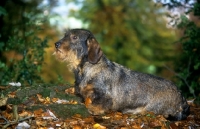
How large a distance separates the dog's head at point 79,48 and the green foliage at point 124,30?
1446 centimetres

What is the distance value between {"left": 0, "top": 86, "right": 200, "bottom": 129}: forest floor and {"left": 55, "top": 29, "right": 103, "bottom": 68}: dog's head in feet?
2.96

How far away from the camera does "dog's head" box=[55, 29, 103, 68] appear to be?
7.32 metres

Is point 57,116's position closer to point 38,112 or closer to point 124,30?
point 38,112

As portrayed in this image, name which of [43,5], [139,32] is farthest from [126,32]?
[43,5]

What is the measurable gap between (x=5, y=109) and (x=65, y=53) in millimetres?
1760

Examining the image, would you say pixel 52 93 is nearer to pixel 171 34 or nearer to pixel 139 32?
pixel 139 32

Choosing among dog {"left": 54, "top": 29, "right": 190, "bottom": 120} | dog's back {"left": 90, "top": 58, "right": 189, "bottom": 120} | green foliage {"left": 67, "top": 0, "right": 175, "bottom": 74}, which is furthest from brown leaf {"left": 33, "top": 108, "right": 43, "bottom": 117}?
green foliage {"left": 67, "top": 0, "right": 175, "bottom": 74}

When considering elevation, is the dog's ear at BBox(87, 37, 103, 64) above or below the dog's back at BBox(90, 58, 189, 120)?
above

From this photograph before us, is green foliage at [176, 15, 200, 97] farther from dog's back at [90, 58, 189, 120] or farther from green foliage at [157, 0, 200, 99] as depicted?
dog's back at [90, 58, 189, 120]

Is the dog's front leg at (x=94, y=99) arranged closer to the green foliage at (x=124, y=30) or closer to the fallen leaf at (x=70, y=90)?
the fallen leaf at (x=70, y=90)

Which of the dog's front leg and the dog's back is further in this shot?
the dog's back

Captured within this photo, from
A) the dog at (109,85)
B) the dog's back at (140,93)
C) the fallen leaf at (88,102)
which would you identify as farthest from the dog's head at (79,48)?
the fallen leaf at (88,102)

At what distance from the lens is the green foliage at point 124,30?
22.3 meters

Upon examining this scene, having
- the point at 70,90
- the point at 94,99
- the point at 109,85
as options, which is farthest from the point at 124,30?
the point at 94,99
